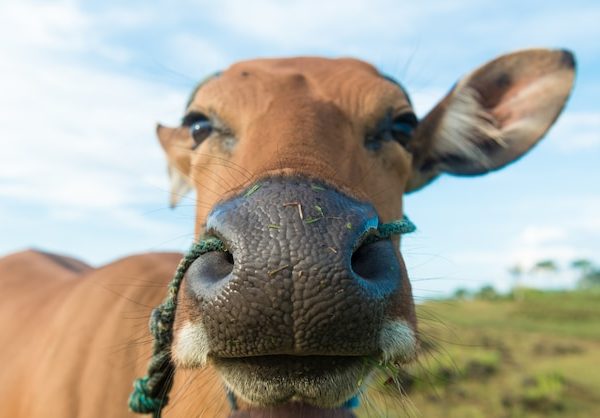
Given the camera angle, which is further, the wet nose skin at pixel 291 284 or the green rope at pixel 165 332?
the green rope at pixel 165 332

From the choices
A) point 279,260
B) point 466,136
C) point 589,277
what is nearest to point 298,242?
point 279,260

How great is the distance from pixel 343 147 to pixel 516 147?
1851mm

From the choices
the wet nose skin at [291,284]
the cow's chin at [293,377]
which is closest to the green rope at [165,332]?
the wet nose skin at [291,284]

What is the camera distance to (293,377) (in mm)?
2117

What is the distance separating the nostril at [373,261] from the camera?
2.21 metres

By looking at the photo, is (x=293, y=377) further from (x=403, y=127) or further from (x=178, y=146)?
(x=178, y=146)

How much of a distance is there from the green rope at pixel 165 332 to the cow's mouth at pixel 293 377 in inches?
16.3

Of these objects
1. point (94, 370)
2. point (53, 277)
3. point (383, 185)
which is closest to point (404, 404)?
point (383, 185)

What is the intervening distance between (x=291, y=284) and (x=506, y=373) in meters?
20.2

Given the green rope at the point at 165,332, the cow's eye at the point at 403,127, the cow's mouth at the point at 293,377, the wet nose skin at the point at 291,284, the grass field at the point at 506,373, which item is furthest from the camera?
the cow's eye at the point at 403,127

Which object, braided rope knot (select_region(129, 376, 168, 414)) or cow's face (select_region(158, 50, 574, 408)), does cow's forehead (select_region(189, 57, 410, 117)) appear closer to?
cow's face (select_region(158, 50, 574, 408))

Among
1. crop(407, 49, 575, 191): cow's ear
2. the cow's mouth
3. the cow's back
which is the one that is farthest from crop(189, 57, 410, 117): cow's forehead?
the cow's mouth

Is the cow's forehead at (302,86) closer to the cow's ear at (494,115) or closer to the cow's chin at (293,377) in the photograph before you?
the cow's ear at (494,115)

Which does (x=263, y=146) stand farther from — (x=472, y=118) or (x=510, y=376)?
(x=510, y=376)
